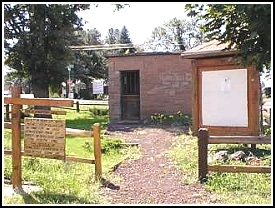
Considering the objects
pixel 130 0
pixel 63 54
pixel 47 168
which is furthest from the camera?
pixel 63 54

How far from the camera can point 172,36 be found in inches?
2264

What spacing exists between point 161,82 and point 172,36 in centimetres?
3840

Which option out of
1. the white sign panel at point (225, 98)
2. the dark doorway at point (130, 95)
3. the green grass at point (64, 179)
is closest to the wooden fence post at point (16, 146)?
the green grass at point (64, 179)

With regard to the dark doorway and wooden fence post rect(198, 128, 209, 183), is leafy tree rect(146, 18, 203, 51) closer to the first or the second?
the dark doorway

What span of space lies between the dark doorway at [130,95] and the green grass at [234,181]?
9.84 meters

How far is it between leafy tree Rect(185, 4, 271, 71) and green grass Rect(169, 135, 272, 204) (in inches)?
77.2

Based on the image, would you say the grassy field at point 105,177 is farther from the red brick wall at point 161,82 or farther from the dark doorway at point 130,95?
the dark doorway at point 130,95

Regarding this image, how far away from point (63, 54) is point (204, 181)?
49.3ft

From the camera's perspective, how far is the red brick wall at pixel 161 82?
1991cm

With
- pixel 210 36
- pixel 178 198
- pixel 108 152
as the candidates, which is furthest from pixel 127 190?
pixel 108 152

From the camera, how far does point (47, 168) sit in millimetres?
8562

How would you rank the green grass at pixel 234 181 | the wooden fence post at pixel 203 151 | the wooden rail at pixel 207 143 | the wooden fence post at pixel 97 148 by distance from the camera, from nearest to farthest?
the green grass at pixel 234 181
the wooden rail at pixel 207 143
the wooden fence post at pixel 203 151
the wooden fence post at pixel 97 148

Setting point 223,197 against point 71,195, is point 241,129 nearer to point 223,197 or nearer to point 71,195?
point 223,197

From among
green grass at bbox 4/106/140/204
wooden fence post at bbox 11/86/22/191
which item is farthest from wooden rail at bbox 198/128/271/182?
wooden fence post at bbox 11/86/22/191
